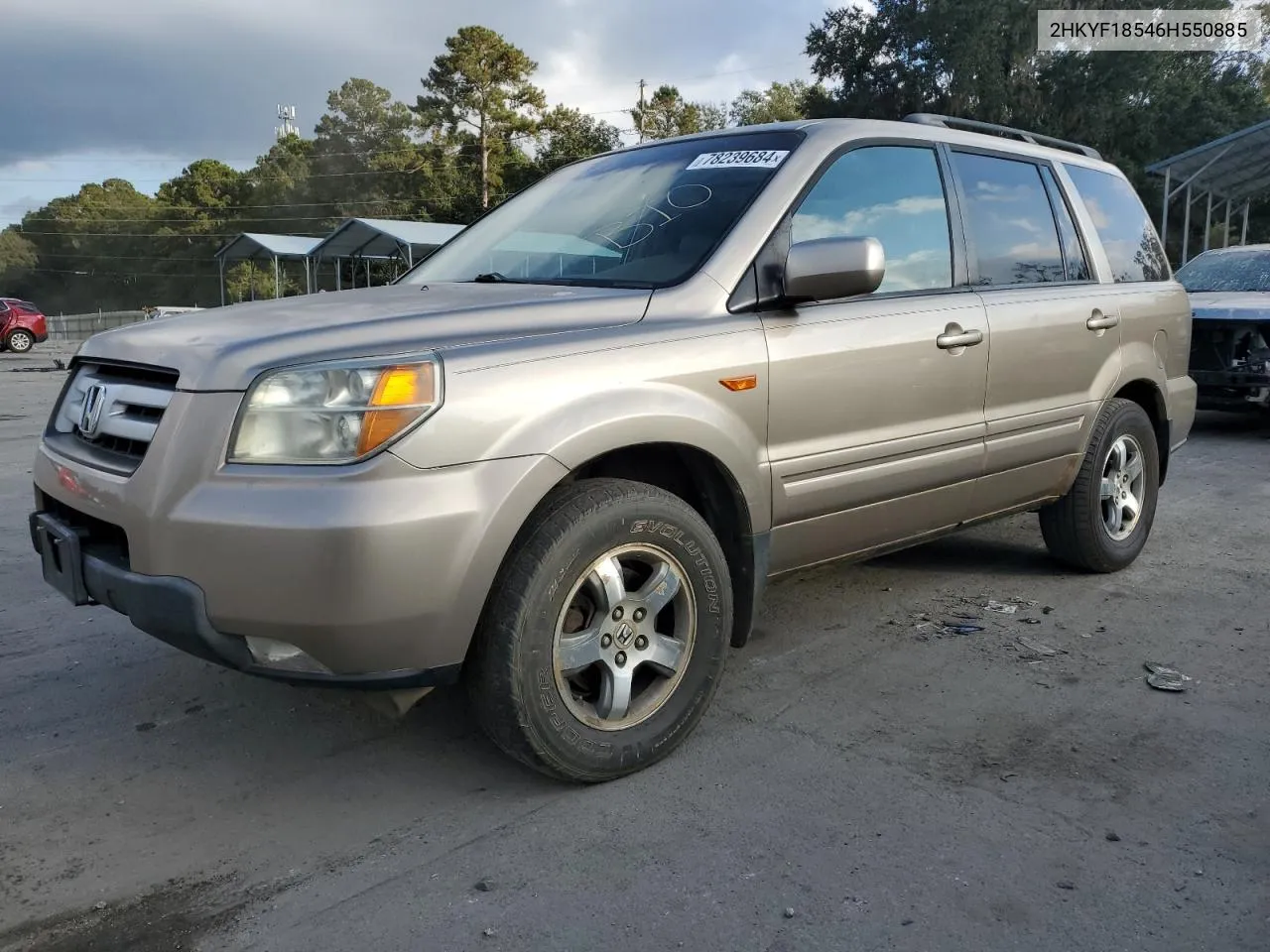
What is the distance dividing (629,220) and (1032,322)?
1.67 meters

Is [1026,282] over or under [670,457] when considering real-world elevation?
over

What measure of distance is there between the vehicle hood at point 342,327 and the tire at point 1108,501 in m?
2.56

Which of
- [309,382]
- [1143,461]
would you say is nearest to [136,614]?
[309,382]

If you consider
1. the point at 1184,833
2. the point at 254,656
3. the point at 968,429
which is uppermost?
the point at 968,429

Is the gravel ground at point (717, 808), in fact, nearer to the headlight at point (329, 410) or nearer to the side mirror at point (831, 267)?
the headlight at point (329, 410)

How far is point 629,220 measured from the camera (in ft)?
11.5

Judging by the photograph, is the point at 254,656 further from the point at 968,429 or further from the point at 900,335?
the point at 968,429

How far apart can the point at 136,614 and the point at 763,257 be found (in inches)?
78.1

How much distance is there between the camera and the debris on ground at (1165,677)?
353 centimetres

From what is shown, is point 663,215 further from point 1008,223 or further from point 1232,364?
point 1232,364

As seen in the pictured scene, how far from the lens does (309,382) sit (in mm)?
2432

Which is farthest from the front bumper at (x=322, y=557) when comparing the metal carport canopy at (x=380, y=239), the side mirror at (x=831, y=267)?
the metal carport canopy at (x=380, y=239)

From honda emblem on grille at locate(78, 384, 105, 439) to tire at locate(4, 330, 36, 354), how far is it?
30.5 m

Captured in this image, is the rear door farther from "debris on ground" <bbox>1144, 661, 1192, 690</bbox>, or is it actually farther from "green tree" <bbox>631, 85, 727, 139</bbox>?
"green tree" <bbox>631, 85, 727, 139</bbox>
